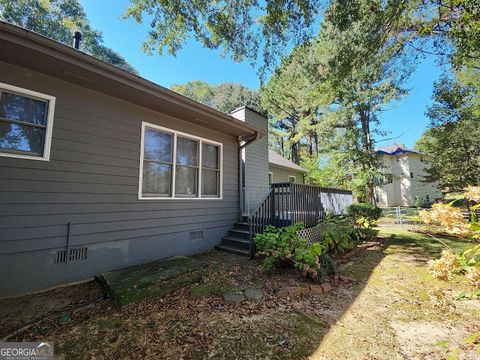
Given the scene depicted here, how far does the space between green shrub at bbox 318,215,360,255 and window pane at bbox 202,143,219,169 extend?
11.0 feet

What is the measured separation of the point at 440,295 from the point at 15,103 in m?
6.83

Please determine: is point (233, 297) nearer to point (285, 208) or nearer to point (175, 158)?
point (285, 208)

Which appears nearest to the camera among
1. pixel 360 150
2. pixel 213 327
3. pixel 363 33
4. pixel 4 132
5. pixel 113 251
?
pixel 213 327

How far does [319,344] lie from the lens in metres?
2.25

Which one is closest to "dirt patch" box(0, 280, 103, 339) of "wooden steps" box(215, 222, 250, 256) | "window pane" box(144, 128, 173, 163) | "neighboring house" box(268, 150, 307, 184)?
"window pane" box(144, 128, 173, 163)

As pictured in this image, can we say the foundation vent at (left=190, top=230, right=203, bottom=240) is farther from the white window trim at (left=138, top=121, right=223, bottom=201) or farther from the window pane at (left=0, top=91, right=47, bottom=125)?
the window pane at (left=0, top=91, right=47, bottom=125)

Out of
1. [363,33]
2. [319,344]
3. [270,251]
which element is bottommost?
[319,344]

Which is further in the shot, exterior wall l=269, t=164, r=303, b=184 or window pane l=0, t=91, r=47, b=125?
exterior wall l=269, t=164, r=303, b=184

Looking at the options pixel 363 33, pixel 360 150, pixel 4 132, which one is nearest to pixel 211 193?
pixel 4 132

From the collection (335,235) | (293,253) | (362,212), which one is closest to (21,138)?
(293,253)

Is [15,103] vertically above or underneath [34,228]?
above

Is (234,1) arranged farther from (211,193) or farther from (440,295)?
(440,295)

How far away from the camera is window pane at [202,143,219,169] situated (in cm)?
570

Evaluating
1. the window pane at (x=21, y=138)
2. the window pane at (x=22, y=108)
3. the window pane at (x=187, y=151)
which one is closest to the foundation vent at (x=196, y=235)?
the window pane at (x=187, y=151)
